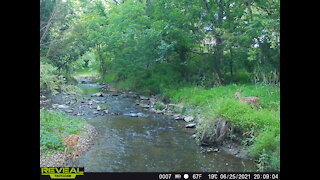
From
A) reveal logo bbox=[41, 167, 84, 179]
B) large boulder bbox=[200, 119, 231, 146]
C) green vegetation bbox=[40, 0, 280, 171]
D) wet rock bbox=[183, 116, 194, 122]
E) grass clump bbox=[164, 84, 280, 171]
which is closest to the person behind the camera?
reveal logo bbox=[41, 167, 84, 179]

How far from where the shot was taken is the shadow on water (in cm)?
674

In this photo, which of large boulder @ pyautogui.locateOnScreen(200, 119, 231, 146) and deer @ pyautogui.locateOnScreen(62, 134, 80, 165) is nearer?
deer @ pyautogui.locateOnScreen(62, 134, 80, 165)

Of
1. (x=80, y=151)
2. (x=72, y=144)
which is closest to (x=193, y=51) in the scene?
(x=80, y=151)

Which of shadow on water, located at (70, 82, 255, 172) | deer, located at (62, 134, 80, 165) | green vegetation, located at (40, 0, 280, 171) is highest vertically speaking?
green vegetation, located at (40, 0, 280, 171)

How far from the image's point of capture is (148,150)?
7914 mm

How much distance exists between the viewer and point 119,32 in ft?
62.1

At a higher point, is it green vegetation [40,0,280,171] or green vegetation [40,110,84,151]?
green vegetation [40,0,280,171]

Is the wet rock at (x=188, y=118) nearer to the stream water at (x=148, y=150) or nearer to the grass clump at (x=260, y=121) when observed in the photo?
the stream water at (x=148, y=150)

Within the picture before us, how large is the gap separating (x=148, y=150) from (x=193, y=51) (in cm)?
1009

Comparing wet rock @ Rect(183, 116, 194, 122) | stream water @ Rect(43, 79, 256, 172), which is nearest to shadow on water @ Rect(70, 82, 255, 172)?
stream water @ Rect(43, 79, 256, 172)

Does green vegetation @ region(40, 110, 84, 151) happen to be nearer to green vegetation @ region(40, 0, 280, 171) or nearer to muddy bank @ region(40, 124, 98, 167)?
muddy bank @ region(40, 124, 98, 167)

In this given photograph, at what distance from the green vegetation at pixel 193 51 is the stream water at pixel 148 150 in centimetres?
86

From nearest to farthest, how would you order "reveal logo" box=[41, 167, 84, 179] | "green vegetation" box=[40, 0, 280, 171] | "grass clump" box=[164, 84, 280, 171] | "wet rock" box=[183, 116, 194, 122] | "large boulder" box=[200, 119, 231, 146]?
"reveal logo" box=[41, 167, 84, 179], "grass clump" box=[164, 84, 280, 171], "large boulder" box=[200, 119, 231, 146], "green vegetation" box=[40, 0, 280, 171], "wet rock" box=[183, 116, 194, 122]

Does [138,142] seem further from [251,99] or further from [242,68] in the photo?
[242,68]
